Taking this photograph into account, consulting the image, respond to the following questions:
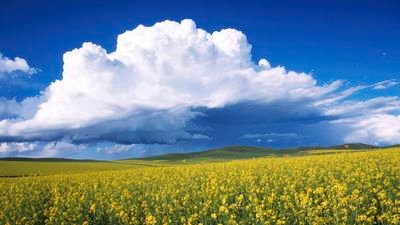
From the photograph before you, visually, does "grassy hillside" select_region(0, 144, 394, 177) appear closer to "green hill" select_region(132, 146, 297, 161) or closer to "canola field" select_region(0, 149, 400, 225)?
"green hill" select_region(132, 146, 297, 161)

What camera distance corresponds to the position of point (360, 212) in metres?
10.8

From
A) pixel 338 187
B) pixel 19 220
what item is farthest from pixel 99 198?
pixel 338 187

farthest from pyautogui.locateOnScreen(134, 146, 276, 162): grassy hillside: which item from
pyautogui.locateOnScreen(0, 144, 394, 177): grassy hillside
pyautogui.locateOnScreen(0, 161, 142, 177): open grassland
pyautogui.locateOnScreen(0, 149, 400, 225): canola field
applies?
pyautogui.locateOnScreen(0, 149, 400, 225): canola field

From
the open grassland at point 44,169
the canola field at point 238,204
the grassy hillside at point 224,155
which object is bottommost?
the canola field at point 238,204

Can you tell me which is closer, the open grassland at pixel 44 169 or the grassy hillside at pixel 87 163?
the open grassland at pixel 44 169

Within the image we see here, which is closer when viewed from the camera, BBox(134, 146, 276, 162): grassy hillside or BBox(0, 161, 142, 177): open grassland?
BBox(0, 161, 142, 177): open grassland

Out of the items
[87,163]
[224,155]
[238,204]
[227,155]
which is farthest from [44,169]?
[224,155]

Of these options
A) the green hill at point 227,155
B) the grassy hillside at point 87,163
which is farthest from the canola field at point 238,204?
the green hill at point 227,155

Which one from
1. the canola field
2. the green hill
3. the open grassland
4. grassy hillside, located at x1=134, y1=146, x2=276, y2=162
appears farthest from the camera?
the green hill

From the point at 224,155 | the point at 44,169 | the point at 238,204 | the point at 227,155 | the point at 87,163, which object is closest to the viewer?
the point at 238,204

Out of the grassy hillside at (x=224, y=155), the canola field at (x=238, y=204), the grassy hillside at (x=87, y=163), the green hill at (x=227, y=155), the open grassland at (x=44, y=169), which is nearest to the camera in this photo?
the canola field at (x=238, y=204)

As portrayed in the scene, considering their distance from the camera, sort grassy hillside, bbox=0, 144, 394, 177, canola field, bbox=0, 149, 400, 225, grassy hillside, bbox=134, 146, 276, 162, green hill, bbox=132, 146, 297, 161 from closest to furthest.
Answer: canola field, bbox=0, 149, 400, 225 → grassy hillside, bbox=0, 144, 394, 177 → grassy hillside, bbox=134, 146, 276, 162 → green hill, bbox=132, 146, 297, 161

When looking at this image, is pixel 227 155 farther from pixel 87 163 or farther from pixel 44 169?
pixel 44 169

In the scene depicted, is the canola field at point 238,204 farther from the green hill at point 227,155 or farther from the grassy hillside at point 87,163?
the green hill at point 227,155
